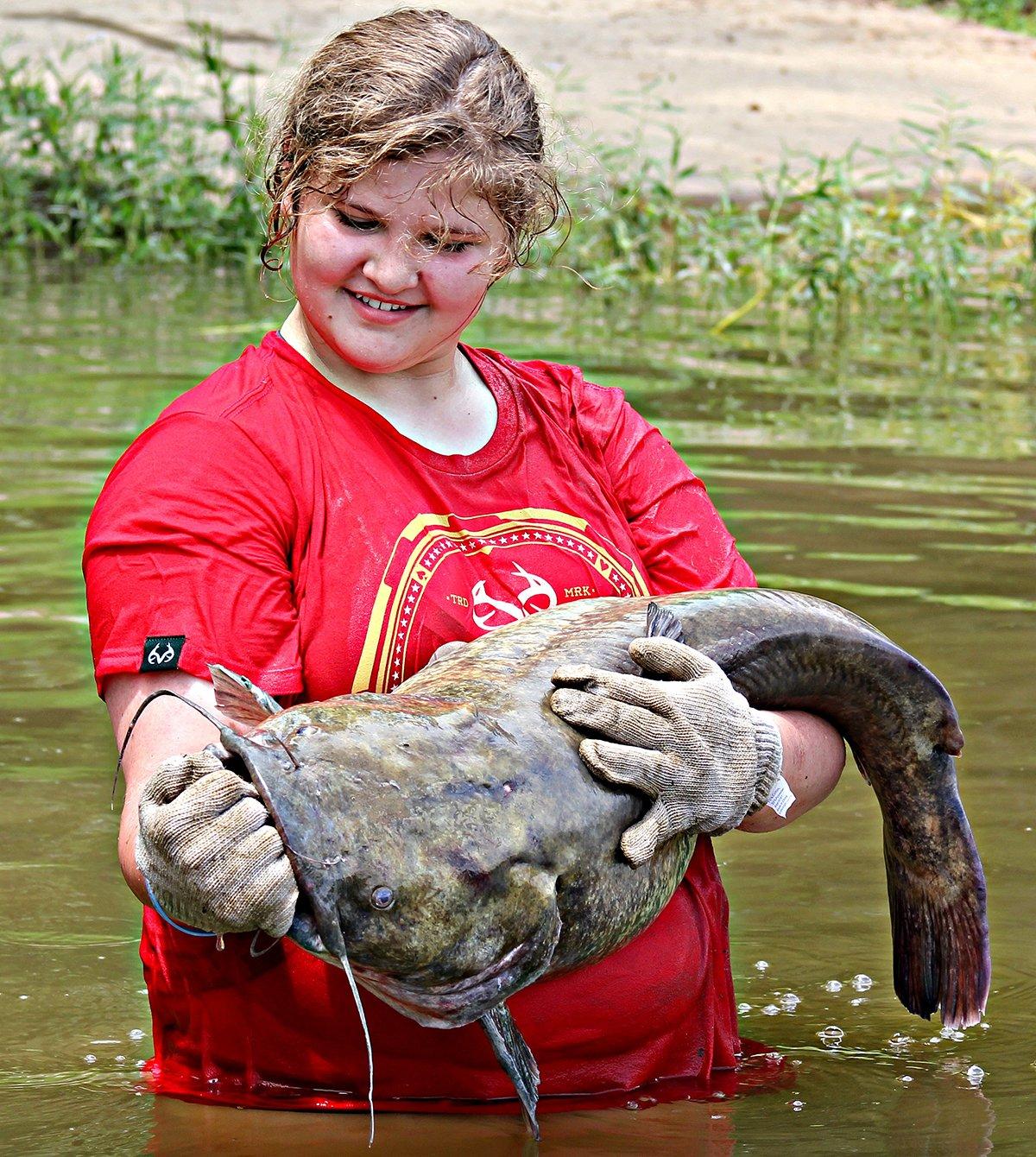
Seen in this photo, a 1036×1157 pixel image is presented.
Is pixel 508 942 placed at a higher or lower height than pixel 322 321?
lower

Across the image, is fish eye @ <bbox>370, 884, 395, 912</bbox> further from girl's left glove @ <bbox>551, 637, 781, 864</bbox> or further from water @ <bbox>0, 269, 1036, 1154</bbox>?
water @ <bbox>0, 269, 1036, 1154</bbox>

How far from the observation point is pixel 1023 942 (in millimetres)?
3553

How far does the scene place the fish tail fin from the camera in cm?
283

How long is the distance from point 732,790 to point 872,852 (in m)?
1.95

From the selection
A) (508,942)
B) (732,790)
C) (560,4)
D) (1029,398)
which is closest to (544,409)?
(732,790)

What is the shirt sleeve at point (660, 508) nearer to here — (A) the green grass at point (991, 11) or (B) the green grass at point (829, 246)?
(B) the green grass at point (829, 246)

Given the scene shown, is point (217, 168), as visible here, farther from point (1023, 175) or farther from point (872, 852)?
point (872, 852)

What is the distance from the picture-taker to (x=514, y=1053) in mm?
2217

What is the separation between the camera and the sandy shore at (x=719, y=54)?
15781 millimetres

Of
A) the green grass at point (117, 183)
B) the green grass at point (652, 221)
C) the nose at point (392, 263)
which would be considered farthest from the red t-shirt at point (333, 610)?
the green grass at point (117, 183)

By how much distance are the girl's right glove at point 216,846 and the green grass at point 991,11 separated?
21.9 metres

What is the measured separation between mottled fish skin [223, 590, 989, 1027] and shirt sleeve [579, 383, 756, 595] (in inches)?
5.2

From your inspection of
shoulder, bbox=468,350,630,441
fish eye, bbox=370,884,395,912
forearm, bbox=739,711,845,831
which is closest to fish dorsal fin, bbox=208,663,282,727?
fish eye, bbox=370,884,395,912

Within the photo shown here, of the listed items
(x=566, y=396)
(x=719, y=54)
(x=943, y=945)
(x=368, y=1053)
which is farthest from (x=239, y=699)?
(x=719, y=54)
